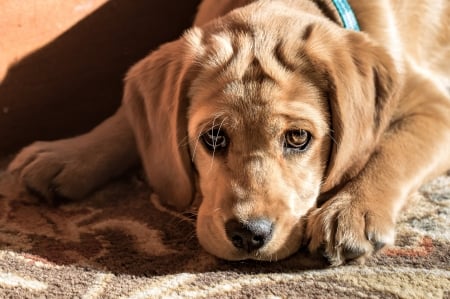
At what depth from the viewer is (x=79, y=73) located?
9.71 ft

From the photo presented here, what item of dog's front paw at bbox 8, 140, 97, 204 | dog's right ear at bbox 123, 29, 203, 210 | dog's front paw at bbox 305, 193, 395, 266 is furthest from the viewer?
dog's front paw at bbox 8, 140, 97, 204

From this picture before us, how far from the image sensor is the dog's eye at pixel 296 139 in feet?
6.66

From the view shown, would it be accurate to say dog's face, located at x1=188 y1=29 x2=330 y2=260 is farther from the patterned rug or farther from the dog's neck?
the dog's neck

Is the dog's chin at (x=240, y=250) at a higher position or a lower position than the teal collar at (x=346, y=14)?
lower

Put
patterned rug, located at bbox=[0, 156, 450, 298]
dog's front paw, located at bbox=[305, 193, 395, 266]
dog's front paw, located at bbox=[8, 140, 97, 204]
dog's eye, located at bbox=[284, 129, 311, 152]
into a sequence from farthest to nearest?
dog's front paw, located at bbox=[8, 140, 97, 204] → dog's eye, located at bbox=[284, 129, 311, 152] → dog's front paw, located at bbox=[305, 193, 395, 266] → patterned rug, located at bbox=[0, 156, 450, 298]

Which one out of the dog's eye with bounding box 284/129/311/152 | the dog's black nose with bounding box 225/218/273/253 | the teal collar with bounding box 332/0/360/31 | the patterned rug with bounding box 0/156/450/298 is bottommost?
the patterned rug with bounding box 0/156/450/298

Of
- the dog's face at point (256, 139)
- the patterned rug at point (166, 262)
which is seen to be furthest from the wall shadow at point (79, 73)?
the dog's face at point (256, 139)

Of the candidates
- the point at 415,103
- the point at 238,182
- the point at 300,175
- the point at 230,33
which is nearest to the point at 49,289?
the point at 238,182

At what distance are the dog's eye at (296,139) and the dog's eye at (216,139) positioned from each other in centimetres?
19

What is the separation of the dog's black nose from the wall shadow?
1379 millimetres

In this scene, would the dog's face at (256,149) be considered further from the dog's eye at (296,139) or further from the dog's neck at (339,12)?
the dog's neck at (339,12)

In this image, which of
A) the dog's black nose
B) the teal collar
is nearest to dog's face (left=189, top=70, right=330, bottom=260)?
the dog's black nose

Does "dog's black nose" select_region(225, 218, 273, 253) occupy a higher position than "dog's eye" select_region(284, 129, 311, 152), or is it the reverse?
"dog's eye" select_region(284, 129, 311, 152)

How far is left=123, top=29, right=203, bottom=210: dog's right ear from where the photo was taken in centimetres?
218
